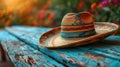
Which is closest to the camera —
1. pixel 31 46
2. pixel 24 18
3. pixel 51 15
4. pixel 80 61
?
pixel 80 61

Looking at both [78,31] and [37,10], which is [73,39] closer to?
[78,31]

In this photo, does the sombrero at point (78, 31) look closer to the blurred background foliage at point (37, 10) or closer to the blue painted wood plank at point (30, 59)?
the blue painted wood plank at point (30, 59)

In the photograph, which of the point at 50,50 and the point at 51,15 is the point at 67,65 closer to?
the point at 50,50

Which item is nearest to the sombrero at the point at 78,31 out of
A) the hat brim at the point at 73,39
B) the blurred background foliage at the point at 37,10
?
the hat brim at the point at 73,39

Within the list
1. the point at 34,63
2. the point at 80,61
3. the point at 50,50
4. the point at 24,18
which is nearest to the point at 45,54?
the point at 50,50

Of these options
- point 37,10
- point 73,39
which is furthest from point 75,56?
point 37,10

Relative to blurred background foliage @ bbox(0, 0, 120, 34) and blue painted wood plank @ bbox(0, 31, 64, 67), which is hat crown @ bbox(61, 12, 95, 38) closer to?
blue painted wood plank @ bbox(0, 31, 64, 67)

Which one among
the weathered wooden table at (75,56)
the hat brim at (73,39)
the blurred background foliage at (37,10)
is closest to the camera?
the weathered wooden table at (75,56)

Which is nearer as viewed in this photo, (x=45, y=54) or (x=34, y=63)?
(x=34, y=63)
